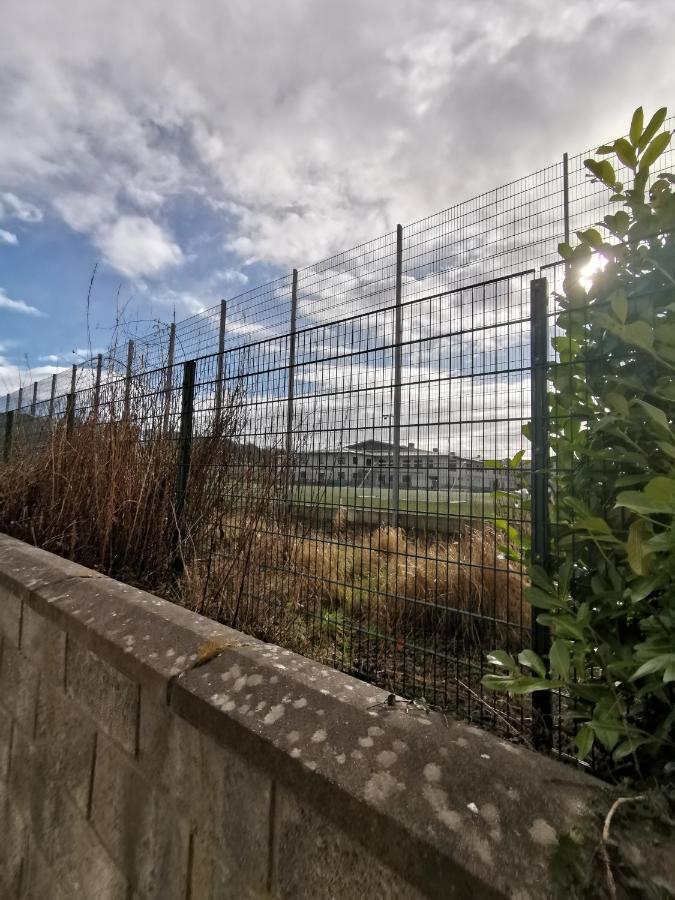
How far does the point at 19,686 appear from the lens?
2.19 m

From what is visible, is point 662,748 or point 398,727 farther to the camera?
point 398,727

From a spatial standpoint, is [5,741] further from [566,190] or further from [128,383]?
[566,190]

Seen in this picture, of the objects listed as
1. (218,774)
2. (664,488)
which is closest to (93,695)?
(218,774)

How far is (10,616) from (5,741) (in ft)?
1.87

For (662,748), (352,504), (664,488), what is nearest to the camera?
(664,488)

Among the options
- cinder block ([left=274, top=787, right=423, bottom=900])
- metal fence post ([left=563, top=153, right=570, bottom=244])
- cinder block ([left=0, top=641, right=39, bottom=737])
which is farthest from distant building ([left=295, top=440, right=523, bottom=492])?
metal fence post ([left=563, top=153, right=570, bottom=244])

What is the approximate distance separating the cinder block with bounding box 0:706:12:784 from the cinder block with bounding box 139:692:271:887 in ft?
4.38

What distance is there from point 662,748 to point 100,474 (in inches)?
134

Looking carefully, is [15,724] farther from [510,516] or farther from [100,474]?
→ [510,516]

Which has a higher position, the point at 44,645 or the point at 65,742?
the point at 44,645

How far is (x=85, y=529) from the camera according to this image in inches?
135

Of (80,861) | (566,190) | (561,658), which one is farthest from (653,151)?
(566,190)

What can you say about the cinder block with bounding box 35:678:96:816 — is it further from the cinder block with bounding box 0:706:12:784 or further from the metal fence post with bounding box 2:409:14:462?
the metal fence post with bounding box 2:409:14:462

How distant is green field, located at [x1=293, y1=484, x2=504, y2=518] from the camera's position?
6.41 ft
